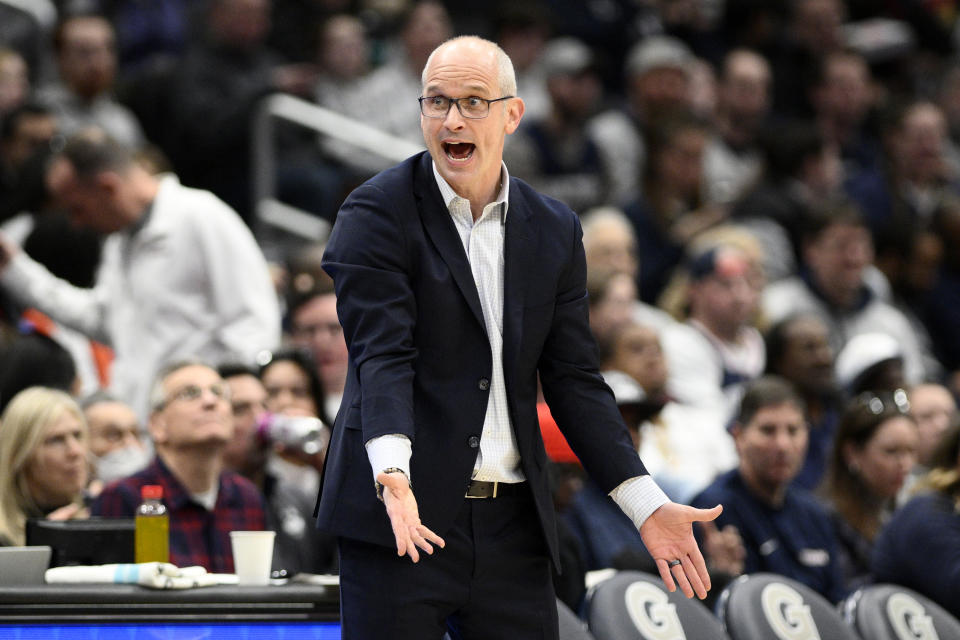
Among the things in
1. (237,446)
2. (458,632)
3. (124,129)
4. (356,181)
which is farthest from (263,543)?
(124,129)

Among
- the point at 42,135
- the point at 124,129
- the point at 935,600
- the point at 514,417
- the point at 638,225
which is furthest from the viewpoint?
the point at 638,225

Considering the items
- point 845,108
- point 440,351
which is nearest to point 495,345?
point 440,351

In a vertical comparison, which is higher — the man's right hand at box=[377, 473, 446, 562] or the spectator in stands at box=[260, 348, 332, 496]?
the spectator in stands at box=[260, 348, 332, 496]

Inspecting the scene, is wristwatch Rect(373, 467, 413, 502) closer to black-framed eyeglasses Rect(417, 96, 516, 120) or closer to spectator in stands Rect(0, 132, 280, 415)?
Answer: black-framed eyeglasses Rect(417, 96, 516, 120)

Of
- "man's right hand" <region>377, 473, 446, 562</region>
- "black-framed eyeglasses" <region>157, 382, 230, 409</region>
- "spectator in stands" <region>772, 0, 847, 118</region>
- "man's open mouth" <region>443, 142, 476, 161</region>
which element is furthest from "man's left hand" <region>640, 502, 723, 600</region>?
"spectator in stands" <region>772, 0, 847, 118</region>

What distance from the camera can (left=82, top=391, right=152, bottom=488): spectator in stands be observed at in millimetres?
5547

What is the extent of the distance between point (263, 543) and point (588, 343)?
1309 millimetres

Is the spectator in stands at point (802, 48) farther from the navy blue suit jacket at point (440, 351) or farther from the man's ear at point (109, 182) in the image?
the navy blue suit jacket at point (440, 351)

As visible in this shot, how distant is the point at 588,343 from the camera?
302 centimetres

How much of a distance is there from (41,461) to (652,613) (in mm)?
2033

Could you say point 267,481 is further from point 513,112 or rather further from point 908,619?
point 513,112

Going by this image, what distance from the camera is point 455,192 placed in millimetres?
2949

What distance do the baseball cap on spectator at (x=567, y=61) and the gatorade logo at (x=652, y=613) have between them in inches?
216

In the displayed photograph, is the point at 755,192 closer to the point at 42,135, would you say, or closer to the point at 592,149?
the point at 592,149
